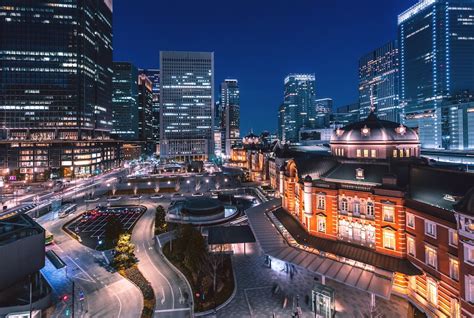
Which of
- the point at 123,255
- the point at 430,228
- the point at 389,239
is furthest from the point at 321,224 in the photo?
the point at 123,255

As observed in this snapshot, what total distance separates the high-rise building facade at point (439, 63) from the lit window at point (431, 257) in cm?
15013

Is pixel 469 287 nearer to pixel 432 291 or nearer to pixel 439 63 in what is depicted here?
pixel 432 291

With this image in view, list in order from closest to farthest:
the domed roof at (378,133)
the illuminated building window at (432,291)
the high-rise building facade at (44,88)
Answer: the illuminated building window at (432,291)
the domed roof at (378,133)
the high-rise building facade at (44,88)

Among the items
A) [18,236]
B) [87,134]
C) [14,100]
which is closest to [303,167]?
[18,236]

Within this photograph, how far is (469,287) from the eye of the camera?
23297 millimetres

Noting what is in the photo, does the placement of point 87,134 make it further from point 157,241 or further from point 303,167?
point 303,167

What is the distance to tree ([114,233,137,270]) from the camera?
1583 inches

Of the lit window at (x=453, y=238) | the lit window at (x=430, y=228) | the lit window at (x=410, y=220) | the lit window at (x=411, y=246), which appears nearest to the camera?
the lit window at (x=453, y=238)

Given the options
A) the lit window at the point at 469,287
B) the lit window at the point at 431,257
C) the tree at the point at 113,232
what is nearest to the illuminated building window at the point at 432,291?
the lit window at the point at 431,257

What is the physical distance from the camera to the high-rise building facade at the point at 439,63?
511ft

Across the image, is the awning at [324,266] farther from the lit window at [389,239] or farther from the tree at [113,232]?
the tree at [113,232]

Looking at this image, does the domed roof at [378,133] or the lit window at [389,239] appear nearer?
the lit window at [389,239]

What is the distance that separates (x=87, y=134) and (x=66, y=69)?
3394cm

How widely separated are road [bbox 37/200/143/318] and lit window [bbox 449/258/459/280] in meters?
32.6
